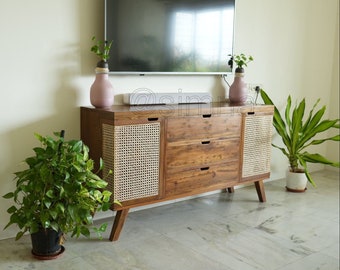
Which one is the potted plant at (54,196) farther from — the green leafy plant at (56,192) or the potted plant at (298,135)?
the potted plant at (298,135)

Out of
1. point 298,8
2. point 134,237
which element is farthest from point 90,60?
point 298,8

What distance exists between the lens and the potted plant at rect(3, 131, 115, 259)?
2.16 metres

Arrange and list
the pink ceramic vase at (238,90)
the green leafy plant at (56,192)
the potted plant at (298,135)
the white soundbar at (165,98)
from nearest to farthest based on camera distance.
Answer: the green leafy plant at (56,192)
the white soundbar at (165,98)
the pink ceramic vase at (238,90)
the potted plant at (298,135)

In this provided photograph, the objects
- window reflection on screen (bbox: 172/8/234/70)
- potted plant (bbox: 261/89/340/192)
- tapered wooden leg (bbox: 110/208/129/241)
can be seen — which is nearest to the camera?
tapered wooden leg (bbox: 110/208/129/241)

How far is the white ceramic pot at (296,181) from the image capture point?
3.63 metres

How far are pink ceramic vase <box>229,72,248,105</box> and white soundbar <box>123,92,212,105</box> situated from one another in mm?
182

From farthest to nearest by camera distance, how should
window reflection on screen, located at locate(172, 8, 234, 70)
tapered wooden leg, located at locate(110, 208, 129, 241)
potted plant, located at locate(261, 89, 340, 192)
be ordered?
potted plant, located at locate(261, 89, 340, 192) → window reflection on screen, located at locate(172, 8, 234, 70) → tapered wooden leg, located at locate(110, 208, 129, 241)

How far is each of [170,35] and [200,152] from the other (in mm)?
822

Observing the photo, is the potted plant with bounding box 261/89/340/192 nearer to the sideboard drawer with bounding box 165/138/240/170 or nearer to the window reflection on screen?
the window reflection on screen

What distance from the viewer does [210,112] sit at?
2.82 metres

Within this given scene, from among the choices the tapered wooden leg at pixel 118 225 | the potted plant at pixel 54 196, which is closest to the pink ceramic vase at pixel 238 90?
the tapered wooden leg at pixel 118 225

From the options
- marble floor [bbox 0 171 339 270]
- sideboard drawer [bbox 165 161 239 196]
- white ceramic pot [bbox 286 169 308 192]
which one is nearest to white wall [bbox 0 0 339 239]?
marble floor [bbox 0 171 339 270]

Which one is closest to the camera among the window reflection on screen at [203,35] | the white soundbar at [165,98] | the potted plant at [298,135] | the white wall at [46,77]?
the white wall at [46,77]

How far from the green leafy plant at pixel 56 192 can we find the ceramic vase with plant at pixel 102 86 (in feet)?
1.31
